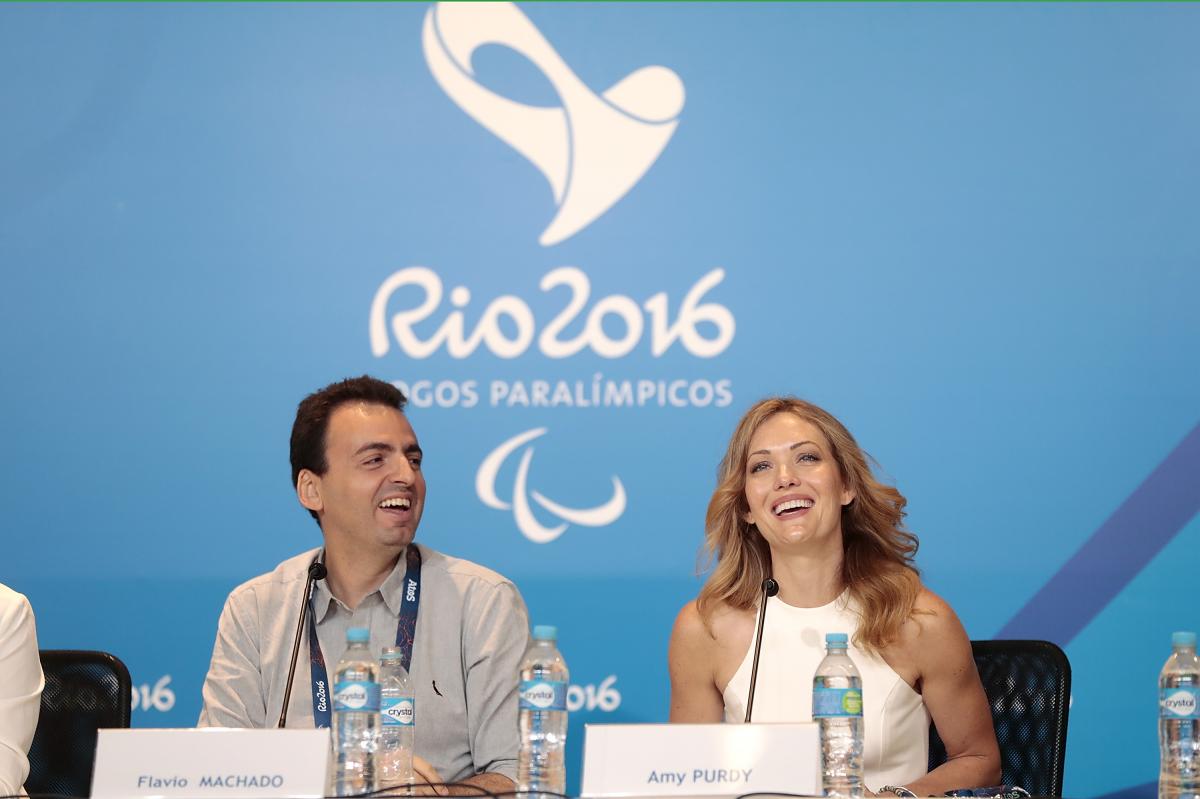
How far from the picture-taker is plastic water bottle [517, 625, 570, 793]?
2.29 m

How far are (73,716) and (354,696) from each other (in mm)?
1008

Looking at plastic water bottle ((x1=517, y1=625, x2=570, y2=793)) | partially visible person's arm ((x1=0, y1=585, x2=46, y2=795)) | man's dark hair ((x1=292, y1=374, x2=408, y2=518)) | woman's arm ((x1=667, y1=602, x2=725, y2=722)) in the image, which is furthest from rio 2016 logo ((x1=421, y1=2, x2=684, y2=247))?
partially visible person's arm ((x1=0, y1=585, x2=46, y2=795))

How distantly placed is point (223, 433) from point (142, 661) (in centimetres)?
70

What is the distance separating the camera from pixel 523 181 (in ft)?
13.8

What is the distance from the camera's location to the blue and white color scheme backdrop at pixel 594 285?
409 cm

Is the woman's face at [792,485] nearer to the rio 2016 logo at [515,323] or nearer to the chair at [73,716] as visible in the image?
the rio 2016 logo at [515,323]

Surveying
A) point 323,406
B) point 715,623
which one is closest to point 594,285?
point 323,406

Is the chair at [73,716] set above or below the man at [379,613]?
below

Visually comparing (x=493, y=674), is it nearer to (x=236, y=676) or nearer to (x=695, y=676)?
(x=695, y=676)

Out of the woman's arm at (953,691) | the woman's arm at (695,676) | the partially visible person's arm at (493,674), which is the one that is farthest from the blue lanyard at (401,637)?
the woman's arm at (953,691)

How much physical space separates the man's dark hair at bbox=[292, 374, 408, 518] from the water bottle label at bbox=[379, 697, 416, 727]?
86 centimetres

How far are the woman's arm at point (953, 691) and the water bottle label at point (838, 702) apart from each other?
695mm

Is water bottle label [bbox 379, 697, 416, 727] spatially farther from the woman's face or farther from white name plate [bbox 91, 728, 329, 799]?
the woman's face

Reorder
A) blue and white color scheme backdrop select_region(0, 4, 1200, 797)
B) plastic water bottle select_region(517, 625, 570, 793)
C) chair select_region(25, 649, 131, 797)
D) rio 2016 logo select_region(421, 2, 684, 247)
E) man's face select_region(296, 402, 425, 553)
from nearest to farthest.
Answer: plastic water bottle select_region(517, 625, 570, 793) < chair select_region(25, 649, 131, 797) < man's face select_region(296, 402, 425, 553) < blue and white color scheme backdrop select_region(0, 4, 1200, 797) < rio 2016 logo select_region(421, 2, 684, 247)
